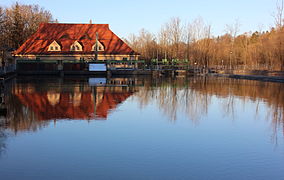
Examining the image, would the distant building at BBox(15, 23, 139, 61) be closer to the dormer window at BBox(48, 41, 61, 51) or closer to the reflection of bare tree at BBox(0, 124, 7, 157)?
the dormer window at BBox(48, 41, 61, 51)

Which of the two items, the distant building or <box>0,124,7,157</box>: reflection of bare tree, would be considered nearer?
<box>0,124,7,157</box>: reflection of bare tree

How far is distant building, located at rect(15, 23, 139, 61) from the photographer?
54.3 meters

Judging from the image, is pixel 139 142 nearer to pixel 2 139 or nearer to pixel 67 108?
pixel 2 139

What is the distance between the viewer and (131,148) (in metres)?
8.91

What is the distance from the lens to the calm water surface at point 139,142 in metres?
7.14

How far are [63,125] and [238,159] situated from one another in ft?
21.7

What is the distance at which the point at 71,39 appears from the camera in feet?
189

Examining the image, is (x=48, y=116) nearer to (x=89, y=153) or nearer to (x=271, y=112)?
(x=89, y=153)

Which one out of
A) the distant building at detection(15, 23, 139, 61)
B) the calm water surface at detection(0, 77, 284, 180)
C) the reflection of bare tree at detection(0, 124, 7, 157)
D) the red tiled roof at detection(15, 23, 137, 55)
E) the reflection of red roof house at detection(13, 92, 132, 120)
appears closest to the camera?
the calm water surface at detection(0, 77, 284, 180)

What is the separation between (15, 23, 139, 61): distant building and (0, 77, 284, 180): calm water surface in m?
39.3

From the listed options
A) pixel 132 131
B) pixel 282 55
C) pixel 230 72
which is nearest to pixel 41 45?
pixel 230 72

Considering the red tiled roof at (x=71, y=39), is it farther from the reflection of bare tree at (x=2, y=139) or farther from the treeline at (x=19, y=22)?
the reflection of bare tree at (x=2, y=139)

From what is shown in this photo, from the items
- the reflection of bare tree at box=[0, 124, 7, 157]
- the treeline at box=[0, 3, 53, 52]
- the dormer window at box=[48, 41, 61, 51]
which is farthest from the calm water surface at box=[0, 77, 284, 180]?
the treeline at box=[0, 3, 53, 52]

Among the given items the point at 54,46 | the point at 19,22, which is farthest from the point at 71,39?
the point at 19,22
